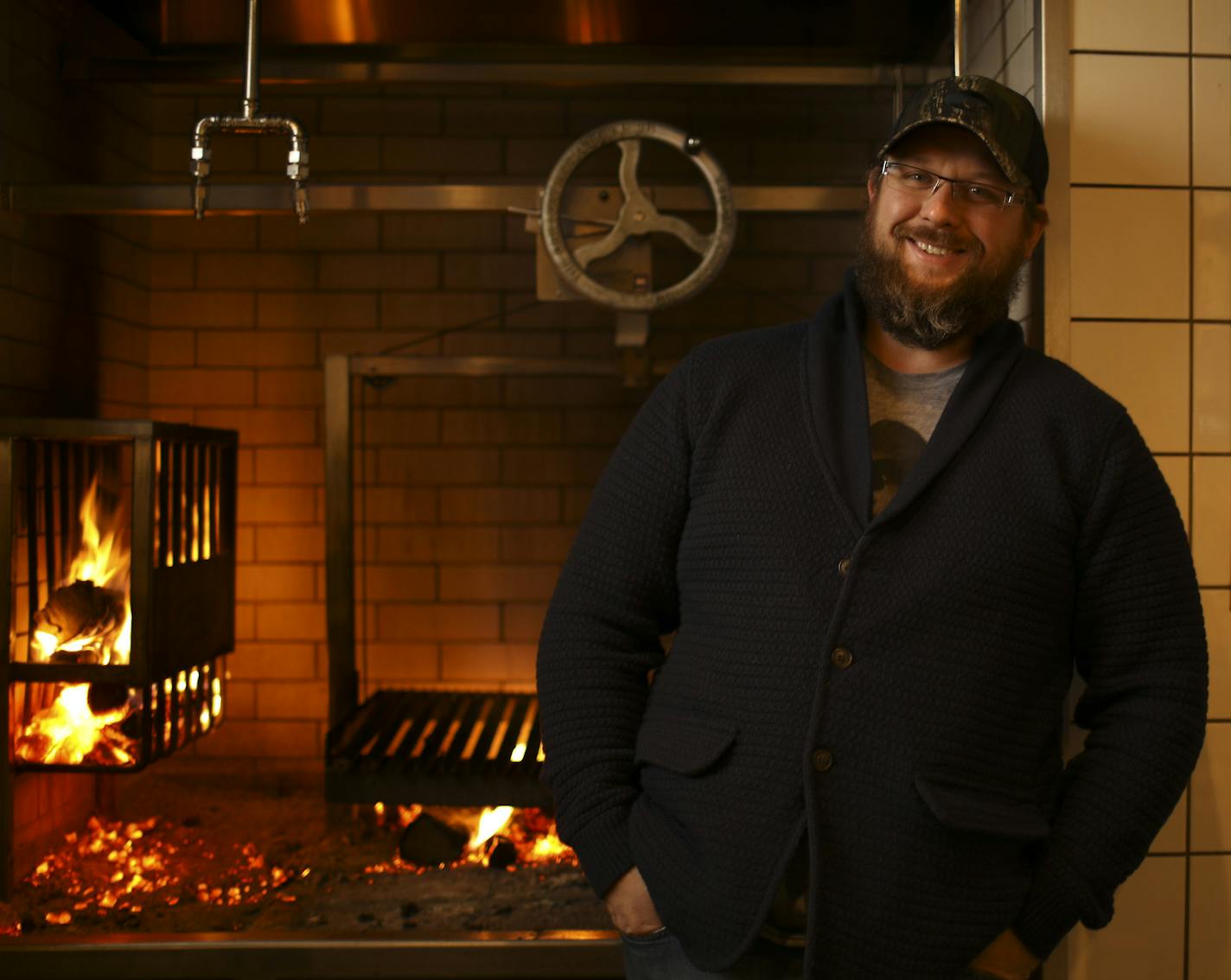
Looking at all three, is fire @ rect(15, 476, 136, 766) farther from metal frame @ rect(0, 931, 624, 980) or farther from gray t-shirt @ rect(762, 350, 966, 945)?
gray t-shirt @ rect(762, 350, 966, 945)

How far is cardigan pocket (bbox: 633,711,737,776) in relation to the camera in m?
1.22

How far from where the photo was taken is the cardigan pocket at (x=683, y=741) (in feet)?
4.01

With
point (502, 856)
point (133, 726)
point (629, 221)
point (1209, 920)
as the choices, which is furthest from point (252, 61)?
point (1209, 920)

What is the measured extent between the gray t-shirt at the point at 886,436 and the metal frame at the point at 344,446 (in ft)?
5.08

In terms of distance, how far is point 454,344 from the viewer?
3.48 m

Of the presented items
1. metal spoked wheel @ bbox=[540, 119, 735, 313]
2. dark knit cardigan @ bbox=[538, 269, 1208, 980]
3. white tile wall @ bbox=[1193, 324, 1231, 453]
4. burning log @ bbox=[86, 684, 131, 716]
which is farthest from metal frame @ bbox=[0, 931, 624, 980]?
white tile wall @ bbox=[1193, 324, 1231, 453]

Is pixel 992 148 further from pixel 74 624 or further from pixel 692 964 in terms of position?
pixel 74 624

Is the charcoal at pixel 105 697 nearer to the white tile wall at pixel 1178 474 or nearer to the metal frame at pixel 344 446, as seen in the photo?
the metal frame at pixel 344 446

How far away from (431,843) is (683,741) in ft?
4.86

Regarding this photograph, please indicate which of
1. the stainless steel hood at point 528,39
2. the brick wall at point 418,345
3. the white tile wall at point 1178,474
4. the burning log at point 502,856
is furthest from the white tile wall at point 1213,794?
the brick wall at point 418,345

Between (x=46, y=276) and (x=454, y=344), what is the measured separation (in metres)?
1.17

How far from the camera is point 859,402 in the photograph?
128 cm

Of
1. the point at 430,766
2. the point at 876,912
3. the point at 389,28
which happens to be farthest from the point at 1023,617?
the point at 389,28

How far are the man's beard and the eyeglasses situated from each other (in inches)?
1.8
